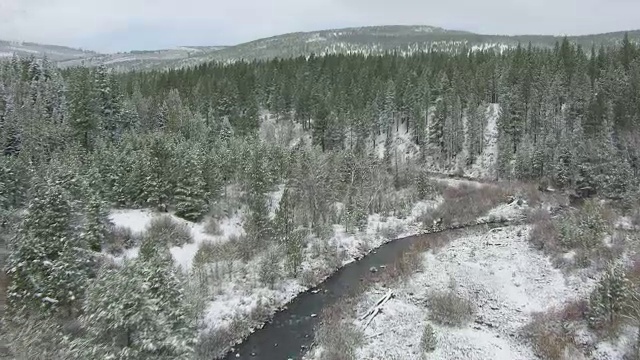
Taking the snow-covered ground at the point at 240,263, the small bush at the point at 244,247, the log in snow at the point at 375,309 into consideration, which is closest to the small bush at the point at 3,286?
the snow-covered ground at the point at 240,263

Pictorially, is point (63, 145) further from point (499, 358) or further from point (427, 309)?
point (499, 358)

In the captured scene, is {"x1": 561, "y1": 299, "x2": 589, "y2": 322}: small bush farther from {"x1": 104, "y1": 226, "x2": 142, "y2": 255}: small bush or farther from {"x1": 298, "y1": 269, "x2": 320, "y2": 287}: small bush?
{"x1": 104, "y1": 226, "x2": 142, "y2": 255}: small bush

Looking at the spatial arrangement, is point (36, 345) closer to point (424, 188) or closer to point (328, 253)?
point (328, 253)

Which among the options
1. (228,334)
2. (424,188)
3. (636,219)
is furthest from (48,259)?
(636,219)

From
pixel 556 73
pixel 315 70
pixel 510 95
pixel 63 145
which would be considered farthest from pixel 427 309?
pixel 315 70

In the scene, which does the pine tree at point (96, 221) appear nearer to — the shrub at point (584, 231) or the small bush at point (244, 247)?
the small bush at point (244, 247)
